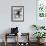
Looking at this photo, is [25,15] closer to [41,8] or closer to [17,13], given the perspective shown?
[17,13]

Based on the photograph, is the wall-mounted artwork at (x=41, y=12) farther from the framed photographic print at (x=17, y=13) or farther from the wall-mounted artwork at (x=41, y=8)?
the framed photographic print at (x=17, y=13)

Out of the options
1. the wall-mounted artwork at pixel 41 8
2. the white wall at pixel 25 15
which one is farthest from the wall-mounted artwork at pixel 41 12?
the white wall at pixel 25 15

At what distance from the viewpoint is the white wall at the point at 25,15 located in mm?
6234

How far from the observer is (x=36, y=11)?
6289 millimetres

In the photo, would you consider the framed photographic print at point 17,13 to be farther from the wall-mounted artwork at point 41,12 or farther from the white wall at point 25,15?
the wall-mounted artwork at point 41,12

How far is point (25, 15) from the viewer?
6277 mm

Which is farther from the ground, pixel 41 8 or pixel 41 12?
pixel 41 8

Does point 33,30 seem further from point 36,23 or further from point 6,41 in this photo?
point 6,41

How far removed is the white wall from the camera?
20.5 feet

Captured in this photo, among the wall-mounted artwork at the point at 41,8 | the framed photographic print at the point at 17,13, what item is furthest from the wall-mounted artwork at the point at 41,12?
the framed photographic print at the point at 17,13

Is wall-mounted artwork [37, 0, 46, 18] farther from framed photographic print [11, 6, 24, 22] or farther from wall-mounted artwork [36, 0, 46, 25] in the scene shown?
framed photographic print [11, 6, 24, 22]

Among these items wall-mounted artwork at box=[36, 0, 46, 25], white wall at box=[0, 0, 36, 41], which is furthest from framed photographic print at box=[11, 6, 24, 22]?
wall-mounted artwork at box=[36, 0, 46, 25]

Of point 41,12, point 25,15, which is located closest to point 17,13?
point 25,15

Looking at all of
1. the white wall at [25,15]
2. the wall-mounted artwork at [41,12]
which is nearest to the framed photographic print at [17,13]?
the white wall at [25,15]
